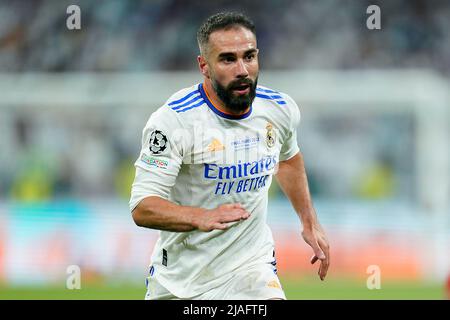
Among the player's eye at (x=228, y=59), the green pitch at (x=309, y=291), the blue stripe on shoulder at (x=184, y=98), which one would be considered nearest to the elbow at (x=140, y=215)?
the blue stripe on shoulder at (x=184, y=98)

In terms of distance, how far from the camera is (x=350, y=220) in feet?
39.2

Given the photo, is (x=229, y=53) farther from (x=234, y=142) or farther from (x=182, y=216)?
(x=182, y=216)

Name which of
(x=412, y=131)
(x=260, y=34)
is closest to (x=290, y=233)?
(x=412, y=131)

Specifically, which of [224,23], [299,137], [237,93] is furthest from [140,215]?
[299,137]

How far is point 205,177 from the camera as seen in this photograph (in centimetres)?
504

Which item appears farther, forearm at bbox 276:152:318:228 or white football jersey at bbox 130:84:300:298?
forearm at bbox 276:152:318:228

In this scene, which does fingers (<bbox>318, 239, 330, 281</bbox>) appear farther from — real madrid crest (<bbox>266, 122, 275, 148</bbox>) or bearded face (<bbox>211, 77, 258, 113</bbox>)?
bearded face (<bbox>211, 77, 258, 113</bbox>)

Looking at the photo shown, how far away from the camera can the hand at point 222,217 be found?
14.5ft

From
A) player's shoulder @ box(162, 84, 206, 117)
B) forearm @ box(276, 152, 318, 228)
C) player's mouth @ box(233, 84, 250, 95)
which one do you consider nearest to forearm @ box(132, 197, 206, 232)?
player's shoulder @ box(162, 84, 206, 117)

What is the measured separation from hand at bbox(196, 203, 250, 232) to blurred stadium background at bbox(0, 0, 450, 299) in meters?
5.21

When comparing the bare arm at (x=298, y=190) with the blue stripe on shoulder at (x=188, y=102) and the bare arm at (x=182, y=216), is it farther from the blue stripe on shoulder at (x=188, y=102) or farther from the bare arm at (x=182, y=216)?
the bare arm at (x=182, y=216)

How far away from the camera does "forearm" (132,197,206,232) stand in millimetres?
4609
